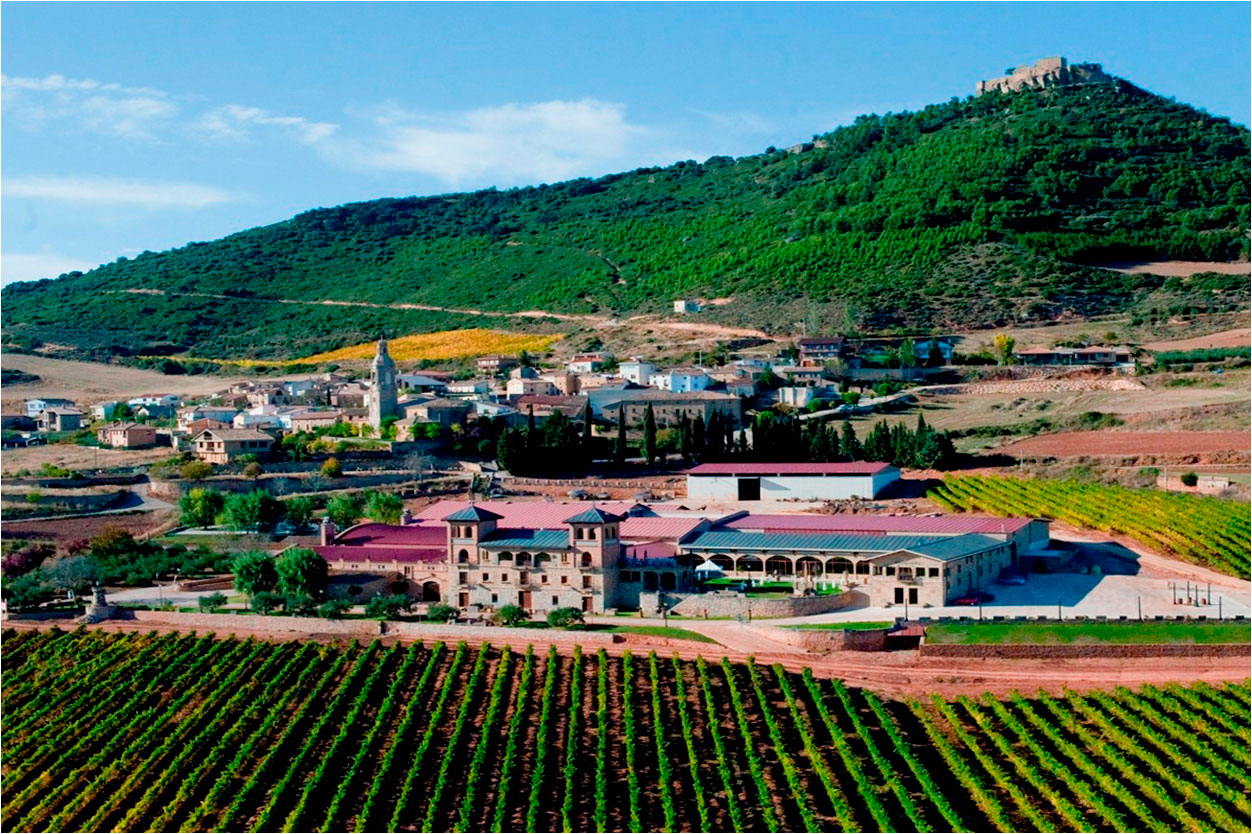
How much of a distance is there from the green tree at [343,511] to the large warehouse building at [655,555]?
6536 millimetres

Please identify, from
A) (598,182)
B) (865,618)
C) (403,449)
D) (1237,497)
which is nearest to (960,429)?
(1237,497)

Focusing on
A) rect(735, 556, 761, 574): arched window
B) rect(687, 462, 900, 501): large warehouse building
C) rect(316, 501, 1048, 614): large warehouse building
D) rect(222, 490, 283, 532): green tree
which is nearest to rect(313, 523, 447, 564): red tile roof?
rect(316, 501, 1048, 614): large warehouse building

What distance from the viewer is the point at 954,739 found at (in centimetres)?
3447

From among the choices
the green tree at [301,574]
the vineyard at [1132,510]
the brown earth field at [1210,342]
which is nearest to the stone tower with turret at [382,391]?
the vineyard at [1132,510]

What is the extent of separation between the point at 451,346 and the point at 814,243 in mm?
25753

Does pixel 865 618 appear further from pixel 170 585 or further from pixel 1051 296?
pixel 1051 296

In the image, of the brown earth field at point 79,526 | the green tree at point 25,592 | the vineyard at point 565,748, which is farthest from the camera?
the brown earth field at point 79,526

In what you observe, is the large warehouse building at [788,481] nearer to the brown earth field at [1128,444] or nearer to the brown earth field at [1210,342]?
the brown earth field at [1128,444]

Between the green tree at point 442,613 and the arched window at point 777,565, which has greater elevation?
the arched window at point 777,565

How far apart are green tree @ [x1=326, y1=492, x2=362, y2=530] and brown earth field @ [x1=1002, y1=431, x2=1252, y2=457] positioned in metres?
25.7

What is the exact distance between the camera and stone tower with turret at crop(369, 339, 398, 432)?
238 feet

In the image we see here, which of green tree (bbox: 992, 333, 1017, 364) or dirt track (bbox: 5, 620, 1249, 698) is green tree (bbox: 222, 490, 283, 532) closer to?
dirt track (bbox: 5, 620, 1249, 698)

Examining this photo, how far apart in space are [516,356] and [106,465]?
35854 mm

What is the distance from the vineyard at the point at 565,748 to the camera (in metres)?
30.2
